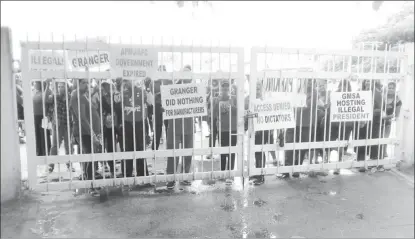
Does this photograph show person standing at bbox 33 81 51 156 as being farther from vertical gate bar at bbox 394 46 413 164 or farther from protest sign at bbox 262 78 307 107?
vertical gate bar at bbox 394 46 413 164

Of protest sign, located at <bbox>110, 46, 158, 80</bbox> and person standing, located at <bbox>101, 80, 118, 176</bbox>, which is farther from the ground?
protest sign, located at <bbox>110, 46, 158, 80</bbox>

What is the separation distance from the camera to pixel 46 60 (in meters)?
4.59

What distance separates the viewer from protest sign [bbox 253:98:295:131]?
A: 17.9 feet

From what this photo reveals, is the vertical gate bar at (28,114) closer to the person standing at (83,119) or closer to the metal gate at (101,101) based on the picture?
the metal gate at (101,101)

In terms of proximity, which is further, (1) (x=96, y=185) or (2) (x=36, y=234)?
(1) (x=96, y=185)

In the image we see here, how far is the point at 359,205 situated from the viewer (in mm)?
4809

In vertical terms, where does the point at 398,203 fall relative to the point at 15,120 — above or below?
below

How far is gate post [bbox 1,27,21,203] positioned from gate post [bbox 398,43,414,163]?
623 cm

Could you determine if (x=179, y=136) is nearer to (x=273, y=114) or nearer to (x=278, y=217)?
(x=273, y=114)

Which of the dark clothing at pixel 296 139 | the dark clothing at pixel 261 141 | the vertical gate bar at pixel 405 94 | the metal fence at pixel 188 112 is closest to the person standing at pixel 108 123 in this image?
the metal fence at pixel 188 112

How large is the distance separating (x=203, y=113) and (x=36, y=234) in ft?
8.64

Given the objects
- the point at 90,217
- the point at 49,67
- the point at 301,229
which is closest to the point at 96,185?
the point at 90,217

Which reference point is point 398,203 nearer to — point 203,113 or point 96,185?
point 203,113

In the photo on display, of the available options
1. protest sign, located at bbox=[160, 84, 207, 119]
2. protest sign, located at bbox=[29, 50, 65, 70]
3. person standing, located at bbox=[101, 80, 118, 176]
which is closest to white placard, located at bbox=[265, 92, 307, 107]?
protest sign, located at bbox=[160, 84, 207, 119]
